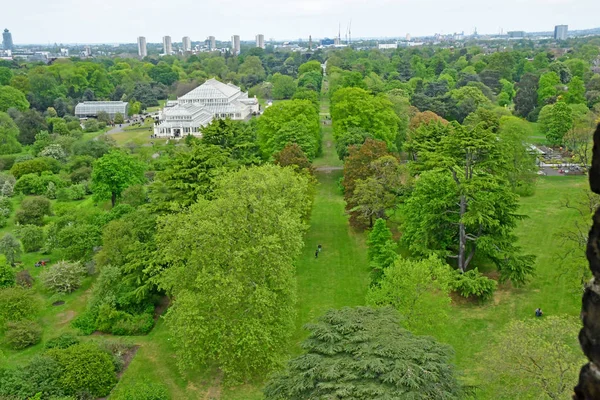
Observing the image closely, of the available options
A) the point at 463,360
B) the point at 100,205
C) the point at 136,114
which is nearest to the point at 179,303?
the point at 463,360

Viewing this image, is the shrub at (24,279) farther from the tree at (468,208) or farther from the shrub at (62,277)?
the tree at (468,208)

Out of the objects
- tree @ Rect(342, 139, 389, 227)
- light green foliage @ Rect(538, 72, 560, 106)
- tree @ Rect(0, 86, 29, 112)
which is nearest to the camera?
tree @ Rect(342, 139, 389, 227)

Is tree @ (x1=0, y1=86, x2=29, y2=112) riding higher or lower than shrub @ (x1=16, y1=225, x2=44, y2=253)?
higher

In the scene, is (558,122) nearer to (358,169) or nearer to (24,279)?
(358,169)

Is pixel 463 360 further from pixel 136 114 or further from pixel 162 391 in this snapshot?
pixel 136 114

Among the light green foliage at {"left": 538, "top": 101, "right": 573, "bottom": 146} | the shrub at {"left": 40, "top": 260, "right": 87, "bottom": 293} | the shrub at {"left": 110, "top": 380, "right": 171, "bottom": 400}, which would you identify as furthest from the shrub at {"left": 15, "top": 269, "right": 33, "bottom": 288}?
the light green foliage at {"left": 538, "top": 101, "right": 573, "bottom": 146}

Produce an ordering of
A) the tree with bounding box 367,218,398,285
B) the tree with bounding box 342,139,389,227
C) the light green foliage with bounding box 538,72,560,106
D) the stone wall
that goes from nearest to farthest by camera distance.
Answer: the stone wall
the tree with bounding box 367,218,398,285
the tree with bounding box 342,139,389,227
the light green foliage with bounding box 538,72,560,106

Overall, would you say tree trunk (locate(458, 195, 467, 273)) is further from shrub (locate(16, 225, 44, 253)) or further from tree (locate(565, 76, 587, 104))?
tree (locate(565, 76, 587, 104))
